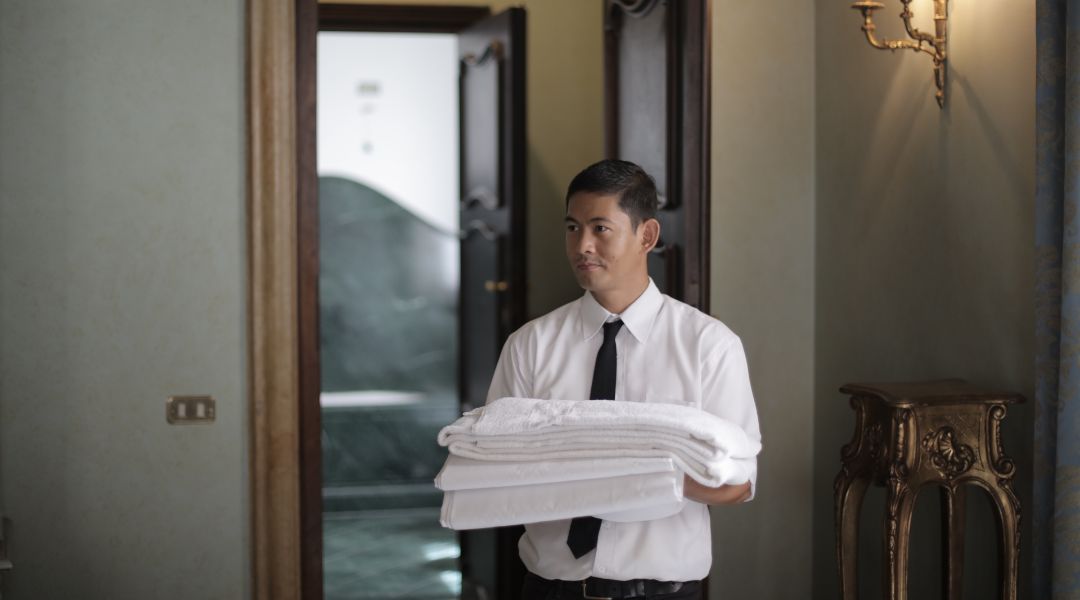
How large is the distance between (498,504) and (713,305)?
1.84m

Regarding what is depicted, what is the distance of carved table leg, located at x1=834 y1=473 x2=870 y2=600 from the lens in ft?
8.05

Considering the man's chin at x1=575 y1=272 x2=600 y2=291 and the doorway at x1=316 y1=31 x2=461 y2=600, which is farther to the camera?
the doorway at x1=316 y1=31 x2=461 y2=600

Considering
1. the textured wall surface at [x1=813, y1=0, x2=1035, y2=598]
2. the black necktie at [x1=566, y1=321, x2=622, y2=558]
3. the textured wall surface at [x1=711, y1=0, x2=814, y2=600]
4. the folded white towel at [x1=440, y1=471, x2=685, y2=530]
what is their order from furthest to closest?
the textured wall surface at [x1=711, y1=0, x2=814, y2=600]
the textured wall surface at [x1=813, y1=0, x2=1035, y2=598]
the black necktie at [x1=566, y1=321, x2=622, y2=558]
the folded white towel at [x1=440, y1=471, x2=685, y2=530]

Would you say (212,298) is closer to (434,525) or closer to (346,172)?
(434,525)

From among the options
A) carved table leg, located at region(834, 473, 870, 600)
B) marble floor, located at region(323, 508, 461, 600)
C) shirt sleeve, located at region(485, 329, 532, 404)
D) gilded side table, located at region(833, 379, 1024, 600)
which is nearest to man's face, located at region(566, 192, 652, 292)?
shirt sleeve, located at region(485, 329, 532, 404)

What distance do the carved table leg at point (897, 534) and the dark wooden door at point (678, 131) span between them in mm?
1039

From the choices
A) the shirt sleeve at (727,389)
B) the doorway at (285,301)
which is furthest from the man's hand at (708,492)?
the doorway at (285,301)

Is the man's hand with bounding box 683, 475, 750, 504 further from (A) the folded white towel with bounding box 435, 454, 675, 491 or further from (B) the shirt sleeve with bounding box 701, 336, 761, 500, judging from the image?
(B) the shirt sleeve with bounding box 701, 336, 761, 500

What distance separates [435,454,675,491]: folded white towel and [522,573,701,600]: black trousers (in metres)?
0.30

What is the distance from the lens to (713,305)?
10.7ft

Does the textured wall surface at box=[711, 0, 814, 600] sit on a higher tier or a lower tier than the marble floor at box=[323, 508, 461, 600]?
higher

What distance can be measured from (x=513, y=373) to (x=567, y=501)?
0.41 m

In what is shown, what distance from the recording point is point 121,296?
282 centimetres

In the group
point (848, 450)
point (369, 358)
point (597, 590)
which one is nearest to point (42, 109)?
point (597, 590)
